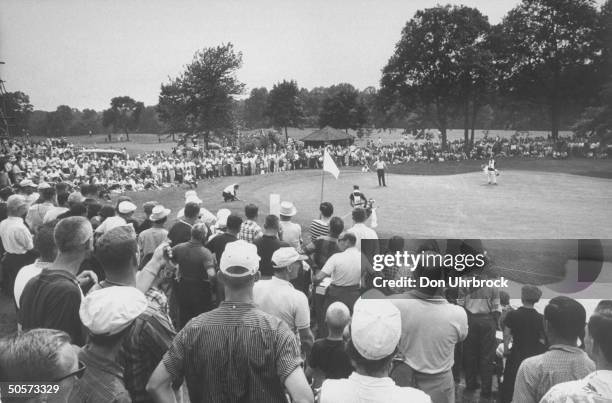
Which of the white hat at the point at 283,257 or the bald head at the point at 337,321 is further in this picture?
the white hat at the point at 283,257

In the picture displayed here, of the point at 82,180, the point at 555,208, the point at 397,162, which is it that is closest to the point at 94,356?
the point at 555,208

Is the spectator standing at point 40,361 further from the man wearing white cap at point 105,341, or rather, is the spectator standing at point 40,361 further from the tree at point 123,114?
the tree at point 123,114

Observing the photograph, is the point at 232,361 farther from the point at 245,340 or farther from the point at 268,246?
the point at 268,246

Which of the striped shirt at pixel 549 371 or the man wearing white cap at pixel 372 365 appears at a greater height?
the man wearing white cap at pixel 372 365

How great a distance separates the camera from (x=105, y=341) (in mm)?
2998

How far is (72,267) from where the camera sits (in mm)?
4043

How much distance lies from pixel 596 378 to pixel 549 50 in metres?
50.4

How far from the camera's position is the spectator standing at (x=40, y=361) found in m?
2.24

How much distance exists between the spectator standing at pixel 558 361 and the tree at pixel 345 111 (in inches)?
2932

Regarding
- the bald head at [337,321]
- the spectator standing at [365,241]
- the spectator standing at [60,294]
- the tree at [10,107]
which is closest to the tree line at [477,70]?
the tree at [10,107]

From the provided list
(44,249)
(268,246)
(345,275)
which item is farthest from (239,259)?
(268,246)

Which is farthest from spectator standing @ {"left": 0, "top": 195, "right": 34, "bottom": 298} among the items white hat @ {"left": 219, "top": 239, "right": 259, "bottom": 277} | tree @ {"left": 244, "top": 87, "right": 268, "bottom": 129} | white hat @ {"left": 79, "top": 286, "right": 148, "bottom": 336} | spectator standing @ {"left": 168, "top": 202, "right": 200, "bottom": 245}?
tree @ {"left": 244, "top": 87, "right": 268, "bottom": 129}

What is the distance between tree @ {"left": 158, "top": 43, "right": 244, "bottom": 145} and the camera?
1976 inches

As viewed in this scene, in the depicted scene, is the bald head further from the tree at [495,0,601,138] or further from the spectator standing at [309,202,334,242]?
the tree at [495,0,601,138]
